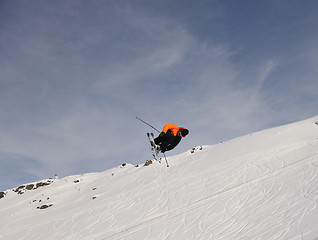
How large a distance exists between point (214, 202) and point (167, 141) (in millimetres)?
4284

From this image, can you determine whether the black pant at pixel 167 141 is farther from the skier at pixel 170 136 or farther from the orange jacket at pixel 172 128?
the orange jacket at pixel 172 128

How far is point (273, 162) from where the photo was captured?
57.1ft

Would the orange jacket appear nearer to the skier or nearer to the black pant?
the skier

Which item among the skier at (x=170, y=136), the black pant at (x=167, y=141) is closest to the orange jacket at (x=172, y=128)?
the skier at (x=170, y=136)

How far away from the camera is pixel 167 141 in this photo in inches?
482

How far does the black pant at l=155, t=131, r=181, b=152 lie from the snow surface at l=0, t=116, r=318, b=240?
352 cm

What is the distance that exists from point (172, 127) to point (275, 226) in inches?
231

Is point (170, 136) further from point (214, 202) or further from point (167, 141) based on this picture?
point (214, 202)

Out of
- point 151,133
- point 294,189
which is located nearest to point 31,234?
point 151,133

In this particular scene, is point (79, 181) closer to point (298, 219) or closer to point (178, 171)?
point (178, 171)

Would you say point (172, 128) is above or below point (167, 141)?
above

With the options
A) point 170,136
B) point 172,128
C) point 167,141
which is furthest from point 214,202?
point 172,128

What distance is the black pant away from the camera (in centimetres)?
1214

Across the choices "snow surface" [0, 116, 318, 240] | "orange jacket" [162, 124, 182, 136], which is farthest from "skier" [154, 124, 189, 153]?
"snow surface" [0, 116, 318, 240]
